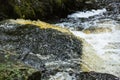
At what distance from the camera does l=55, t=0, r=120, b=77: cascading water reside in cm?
714

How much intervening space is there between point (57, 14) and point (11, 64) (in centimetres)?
817

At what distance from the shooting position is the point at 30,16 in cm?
1127

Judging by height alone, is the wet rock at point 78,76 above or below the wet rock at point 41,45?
below

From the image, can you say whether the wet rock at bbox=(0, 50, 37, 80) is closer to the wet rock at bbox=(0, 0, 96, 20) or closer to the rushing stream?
the rushing stream

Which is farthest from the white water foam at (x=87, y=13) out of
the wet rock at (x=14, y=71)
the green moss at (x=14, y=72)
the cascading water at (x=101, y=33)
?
the green moss at (x=14, y=72)

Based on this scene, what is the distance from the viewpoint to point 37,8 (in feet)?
38.6

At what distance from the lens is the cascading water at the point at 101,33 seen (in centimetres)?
714

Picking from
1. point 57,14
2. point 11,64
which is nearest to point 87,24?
point 57,14

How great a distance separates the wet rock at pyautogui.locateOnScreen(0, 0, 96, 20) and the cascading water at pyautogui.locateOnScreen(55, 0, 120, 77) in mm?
532

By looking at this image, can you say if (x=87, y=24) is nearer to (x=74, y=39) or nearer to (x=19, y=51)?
(x=74, y=39)

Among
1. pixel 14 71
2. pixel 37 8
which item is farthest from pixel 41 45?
pixel 37 8

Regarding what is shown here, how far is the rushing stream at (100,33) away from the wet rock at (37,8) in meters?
0.52

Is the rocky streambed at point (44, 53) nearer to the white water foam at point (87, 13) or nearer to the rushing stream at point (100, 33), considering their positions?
the rushing stream at point (100, 33)

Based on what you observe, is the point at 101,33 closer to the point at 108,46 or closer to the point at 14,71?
the point at 108,46
